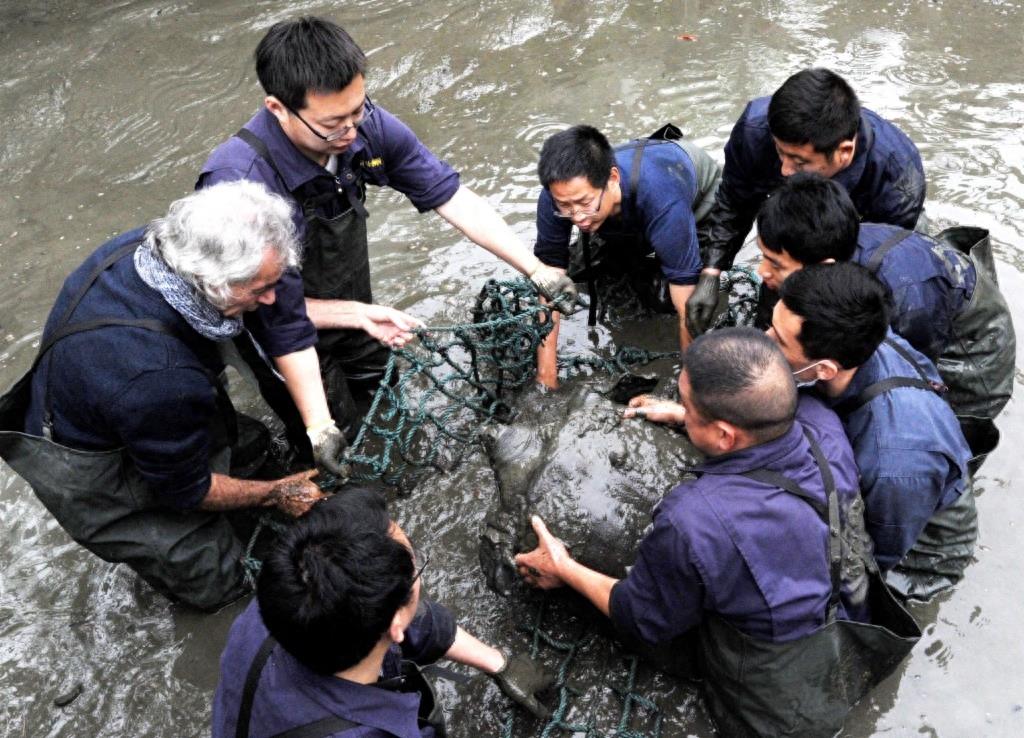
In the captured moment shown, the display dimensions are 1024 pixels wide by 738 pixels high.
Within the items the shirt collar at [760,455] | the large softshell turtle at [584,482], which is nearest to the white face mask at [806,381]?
the shirt collar at [760,455]

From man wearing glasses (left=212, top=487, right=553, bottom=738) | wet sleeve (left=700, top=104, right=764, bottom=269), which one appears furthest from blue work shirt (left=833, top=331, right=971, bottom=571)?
man wearing glasses (left=212, top=487, right=553, bottom=738)

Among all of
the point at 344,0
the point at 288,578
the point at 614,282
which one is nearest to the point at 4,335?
the point at 614,282

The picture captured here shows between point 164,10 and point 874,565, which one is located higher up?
point 164,10

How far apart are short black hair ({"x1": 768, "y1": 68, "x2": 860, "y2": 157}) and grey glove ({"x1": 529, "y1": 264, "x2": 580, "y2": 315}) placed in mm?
1189

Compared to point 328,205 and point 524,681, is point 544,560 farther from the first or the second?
point 328,205

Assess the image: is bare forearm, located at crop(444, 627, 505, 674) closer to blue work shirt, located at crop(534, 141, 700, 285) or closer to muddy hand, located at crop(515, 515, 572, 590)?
muddy hand, located at crop(515, 515, 572, 590)

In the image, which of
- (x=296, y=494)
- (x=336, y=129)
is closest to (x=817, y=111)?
(x=336, y=129)

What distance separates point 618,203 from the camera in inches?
149

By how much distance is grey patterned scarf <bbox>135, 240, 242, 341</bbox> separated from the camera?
2.58 meters

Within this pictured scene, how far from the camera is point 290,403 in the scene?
146 inches

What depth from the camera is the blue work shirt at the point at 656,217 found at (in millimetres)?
3727

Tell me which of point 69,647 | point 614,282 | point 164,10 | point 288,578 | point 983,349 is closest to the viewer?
point 288,578

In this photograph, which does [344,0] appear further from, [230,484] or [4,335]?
[230,484]

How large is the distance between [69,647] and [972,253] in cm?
446
